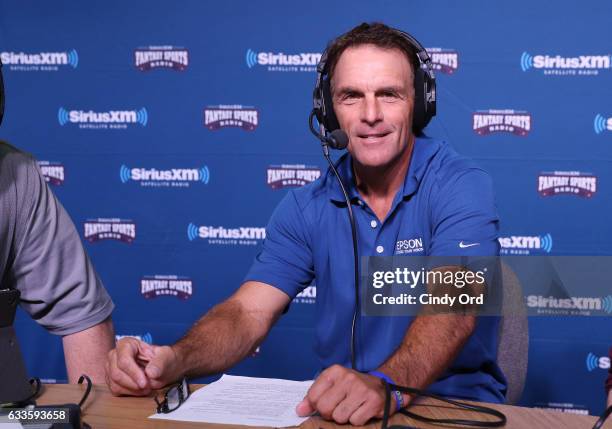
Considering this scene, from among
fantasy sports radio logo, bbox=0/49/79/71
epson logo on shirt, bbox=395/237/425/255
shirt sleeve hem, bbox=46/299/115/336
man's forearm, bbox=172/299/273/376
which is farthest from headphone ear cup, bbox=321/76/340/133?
fantasy sports radio logo, bbox=0/49/79/71

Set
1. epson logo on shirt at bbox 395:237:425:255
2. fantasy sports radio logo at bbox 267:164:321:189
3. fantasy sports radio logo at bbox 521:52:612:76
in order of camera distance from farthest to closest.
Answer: fantasy sports radio logo at bbox 267:164:321:189
fantasy sports radio logo at bbox 521:52:612:76
epson logo on shirt at bbox 395:237:425:255

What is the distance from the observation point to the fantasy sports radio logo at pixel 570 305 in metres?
0.83

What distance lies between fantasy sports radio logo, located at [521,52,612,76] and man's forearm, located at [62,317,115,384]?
79.8 inches

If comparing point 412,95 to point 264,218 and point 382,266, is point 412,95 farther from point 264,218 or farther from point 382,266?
point 264,218

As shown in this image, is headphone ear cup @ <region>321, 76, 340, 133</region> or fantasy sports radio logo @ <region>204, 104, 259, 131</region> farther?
fantasy sports radio logo @ <region>204, 104, 259, 131</region>

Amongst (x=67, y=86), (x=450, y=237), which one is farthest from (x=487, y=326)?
(x=67, y=86)

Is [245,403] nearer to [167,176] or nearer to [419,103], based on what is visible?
[419,103]

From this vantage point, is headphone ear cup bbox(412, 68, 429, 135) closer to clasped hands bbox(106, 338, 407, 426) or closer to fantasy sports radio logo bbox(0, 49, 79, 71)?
clasped hands bbox(106, 338, 407, 426)

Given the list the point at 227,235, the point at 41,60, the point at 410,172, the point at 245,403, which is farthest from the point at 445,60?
the point at 245,403

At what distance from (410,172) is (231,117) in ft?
4.88

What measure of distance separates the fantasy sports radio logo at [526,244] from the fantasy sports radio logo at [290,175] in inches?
30.6

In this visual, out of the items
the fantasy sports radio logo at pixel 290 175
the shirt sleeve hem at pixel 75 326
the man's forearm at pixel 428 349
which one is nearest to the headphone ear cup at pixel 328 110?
the man's forearm at pixel 428 349

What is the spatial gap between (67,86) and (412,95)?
1.92m

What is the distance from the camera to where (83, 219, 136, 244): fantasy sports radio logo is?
3111 mm
